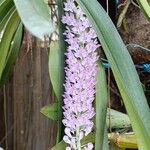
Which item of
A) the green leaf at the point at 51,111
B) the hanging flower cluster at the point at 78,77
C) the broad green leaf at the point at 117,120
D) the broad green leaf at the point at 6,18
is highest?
the broad green leaf at the point at 6,18

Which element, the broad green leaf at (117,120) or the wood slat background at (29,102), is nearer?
the broad green leaf at (117,120)

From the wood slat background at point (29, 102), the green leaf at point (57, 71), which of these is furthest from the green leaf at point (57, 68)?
the wood slat background at point (29, 102)

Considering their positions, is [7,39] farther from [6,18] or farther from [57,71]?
[57,71]

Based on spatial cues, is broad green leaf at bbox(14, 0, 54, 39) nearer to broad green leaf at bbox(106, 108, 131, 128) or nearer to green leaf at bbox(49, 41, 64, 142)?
green leaf at bbox(49, 41, 64, 142)

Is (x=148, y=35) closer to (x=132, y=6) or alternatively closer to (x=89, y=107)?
(x=132, y=6)

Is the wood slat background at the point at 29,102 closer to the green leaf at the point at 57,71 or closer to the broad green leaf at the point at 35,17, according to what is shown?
the green leaf at the point at 57,71

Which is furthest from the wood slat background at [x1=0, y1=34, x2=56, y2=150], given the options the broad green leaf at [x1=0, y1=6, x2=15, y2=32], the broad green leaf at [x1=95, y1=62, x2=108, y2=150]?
the broad green leaf at [x1=95, y1=62, x2=108, y2=150]

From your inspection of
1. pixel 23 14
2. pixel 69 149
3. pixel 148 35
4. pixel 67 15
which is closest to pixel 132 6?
pixel 148 35
